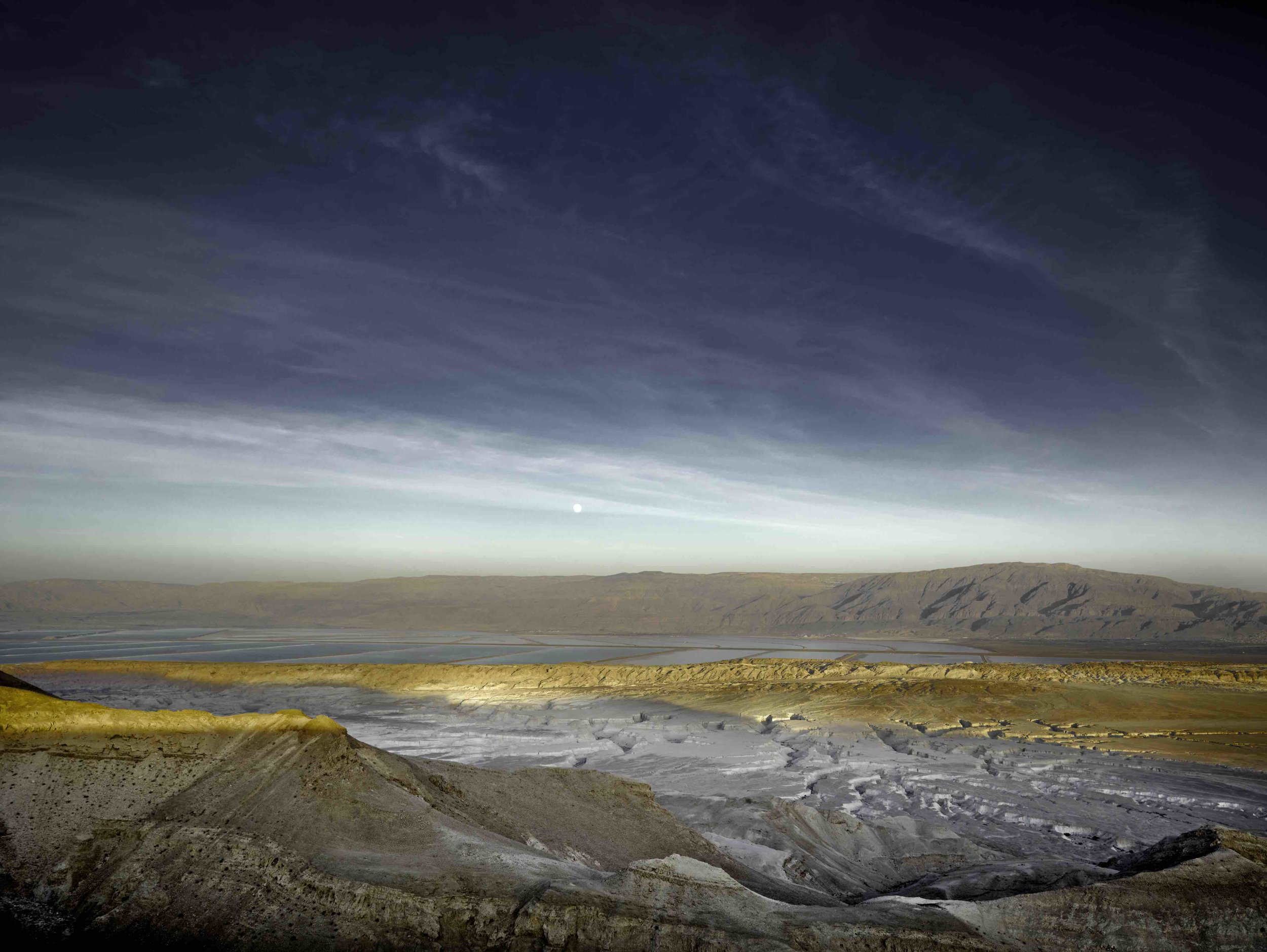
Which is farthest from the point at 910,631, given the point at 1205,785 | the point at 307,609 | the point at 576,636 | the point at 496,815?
the point at 307,609

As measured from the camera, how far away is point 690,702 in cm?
2312

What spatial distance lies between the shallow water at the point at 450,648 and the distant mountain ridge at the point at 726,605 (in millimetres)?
15469

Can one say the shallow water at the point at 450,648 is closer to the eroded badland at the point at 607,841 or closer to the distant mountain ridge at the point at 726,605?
the distant mountain ridge at the point at 726,605

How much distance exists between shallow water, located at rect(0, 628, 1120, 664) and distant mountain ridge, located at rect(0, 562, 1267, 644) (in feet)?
50.8

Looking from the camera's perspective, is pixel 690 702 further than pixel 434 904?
Yes

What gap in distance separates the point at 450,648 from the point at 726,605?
60878mm

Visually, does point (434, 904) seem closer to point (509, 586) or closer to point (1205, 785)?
point (1205, 785)

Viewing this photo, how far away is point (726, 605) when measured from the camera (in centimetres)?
10550

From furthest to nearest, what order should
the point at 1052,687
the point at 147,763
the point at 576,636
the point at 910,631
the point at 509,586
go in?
the point at 509,586
the point at 910,631
the point at 576,636
the point at 1052,687
the point at 147,763

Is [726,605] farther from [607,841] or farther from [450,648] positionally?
[607,841]

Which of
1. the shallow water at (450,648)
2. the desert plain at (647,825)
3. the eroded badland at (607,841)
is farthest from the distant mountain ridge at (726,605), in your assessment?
the eroded badland at (607,841)

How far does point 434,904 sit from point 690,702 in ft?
66.6

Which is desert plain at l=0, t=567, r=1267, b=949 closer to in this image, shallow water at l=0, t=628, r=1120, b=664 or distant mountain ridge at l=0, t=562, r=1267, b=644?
shallow water at l=0, t=628, r=1120, b=664

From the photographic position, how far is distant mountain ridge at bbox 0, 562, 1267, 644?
80.0 meters
